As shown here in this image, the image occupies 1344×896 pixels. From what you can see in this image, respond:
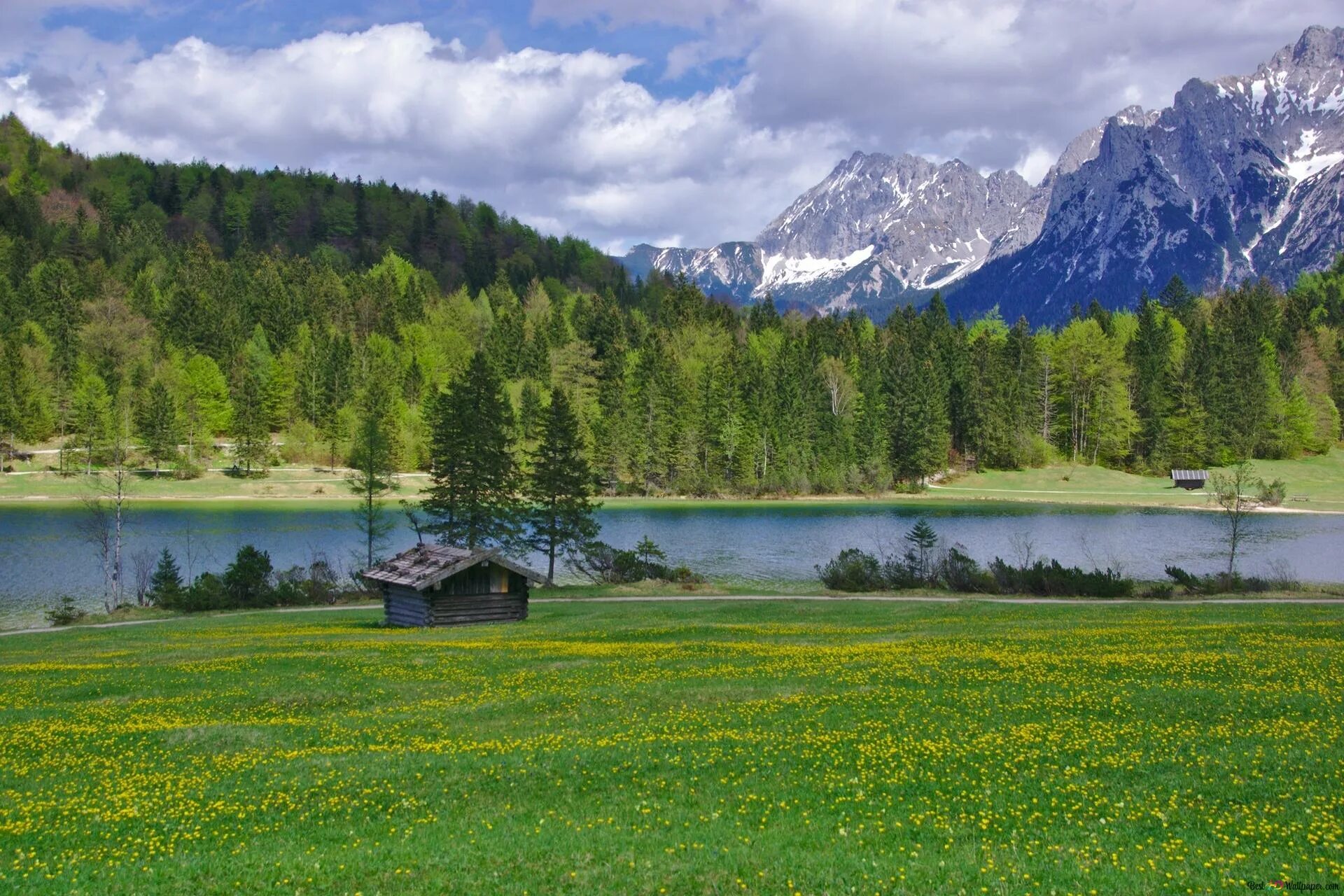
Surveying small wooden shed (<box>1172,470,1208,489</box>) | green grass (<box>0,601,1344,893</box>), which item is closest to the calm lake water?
small wooden shed (<box>1172,470,1208,489</box>)

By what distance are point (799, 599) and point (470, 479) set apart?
2492cm

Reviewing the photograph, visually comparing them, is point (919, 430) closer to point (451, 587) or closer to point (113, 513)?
point (113, 513)

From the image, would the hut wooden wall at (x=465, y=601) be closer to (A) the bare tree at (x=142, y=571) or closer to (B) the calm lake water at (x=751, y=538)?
(A) the bare tree at (x=142, y=571)

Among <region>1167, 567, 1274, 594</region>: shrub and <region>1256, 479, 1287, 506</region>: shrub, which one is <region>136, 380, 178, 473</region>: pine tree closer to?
<region>1167, 567, 1274, 594</region>: shrub

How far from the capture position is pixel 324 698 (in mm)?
21391

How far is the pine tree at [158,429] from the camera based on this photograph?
119812 millimetres

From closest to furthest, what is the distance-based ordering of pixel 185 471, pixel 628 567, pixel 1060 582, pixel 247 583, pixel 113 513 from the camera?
pixel 1060 582 < pixel 247 583 < pixel 628 567 < pixel 113 513 < pixel 185 471

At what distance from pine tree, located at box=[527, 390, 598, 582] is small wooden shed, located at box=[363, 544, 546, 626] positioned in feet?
58.7

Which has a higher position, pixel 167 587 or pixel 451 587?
pixel 451 587

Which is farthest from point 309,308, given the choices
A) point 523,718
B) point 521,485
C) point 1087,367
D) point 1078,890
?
point 1078,890

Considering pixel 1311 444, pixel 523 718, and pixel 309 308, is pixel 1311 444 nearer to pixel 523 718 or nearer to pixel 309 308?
pixel 523 718

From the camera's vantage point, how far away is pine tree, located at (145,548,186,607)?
49500 millimetres

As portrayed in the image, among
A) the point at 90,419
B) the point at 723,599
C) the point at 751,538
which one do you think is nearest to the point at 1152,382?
the point at 751,538

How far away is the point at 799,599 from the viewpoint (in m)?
46.8
